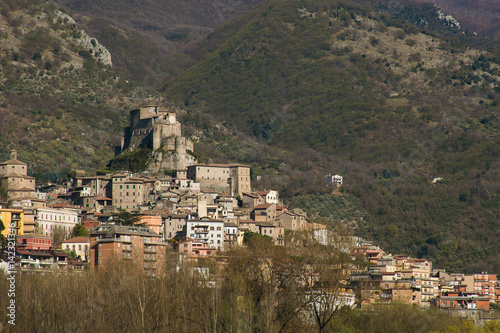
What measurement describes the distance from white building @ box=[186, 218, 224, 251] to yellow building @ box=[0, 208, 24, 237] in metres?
19.4

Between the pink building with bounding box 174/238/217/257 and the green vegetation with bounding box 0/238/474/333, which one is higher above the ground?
the pink building with bounding box 174/238/217/257

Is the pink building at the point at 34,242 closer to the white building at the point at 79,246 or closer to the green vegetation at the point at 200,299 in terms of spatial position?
the white building at the point at 79,246

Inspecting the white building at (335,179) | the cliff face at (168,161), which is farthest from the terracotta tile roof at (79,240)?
the white building at (335,179)

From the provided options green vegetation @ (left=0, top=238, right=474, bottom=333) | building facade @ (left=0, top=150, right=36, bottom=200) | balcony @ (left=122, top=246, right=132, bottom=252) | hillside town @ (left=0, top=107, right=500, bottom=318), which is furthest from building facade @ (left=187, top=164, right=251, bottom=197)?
green vegetation @ (left=0, top=238, right=474, bottom=333)

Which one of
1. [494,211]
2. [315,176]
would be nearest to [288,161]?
[315,176]

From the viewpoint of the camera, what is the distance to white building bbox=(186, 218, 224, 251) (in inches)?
4035

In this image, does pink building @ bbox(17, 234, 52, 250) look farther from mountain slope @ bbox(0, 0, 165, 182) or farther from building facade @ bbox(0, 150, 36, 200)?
mountain slope @ bbox(0, 0, 165, 182)

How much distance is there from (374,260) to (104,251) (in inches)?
1456

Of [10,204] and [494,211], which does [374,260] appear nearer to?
[10,204]

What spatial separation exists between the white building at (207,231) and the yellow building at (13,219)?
19387 millimetres

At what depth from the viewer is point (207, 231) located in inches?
4065

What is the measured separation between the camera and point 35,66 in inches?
7702

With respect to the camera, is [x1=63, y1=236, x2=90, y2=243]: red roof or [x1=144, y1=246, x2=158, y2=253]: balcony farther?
[x1=63, y1=236, x2=90, y2=243]: red roof

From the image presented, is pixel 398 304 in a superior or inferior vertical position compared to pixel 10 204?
inferior
